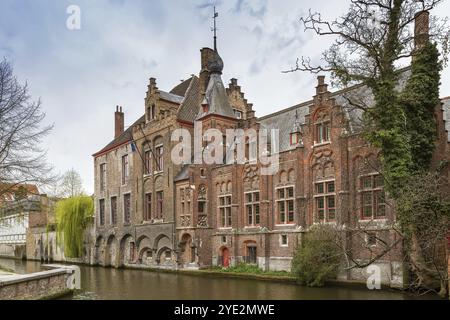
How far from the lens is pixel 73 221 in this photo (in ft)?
134

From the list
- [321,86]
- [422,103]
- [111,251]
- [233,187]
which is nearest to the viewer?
[422,103]

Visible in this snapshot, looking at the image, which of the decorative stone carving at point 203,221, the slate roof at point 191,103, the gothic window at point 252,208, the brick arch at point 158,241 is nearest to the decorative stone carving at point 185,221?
the decorative stone carving at point 203,221

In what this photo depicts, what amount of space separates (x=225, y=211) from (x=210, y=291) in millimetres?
9294

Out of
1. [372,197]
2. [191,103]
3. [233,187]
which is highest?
[191,103]

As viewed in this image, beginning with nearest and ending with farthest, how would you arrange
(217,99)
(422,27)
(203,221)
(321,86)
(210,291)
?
1. (210,291)
2. (422,27)
3. (321,86)
4. (203,221)
5. (217,99)

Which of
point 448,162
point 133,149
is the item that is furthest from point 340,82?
point 133,149

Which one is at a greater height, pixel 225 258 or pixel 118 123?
pixel 118 123

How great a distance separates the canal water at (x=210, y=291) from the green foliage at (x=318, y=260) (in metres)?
0.56

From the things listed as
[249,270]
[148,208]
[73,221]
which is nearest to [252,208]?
[249,270]

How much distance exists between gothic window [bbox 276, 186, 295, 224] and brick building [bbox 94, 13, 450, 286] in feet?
0.17

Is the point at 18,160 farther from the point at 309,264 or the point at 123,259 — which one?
the point at 123,259

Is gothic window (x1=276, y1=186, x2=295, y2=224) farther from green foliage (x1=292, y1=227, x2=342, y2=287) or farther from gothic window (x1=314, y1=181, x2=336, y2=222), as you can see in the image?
green foliage (x1=292, y1=227, x2=342, y2=287)

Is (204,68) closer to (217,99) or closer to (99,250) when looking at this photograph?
(217,99)
